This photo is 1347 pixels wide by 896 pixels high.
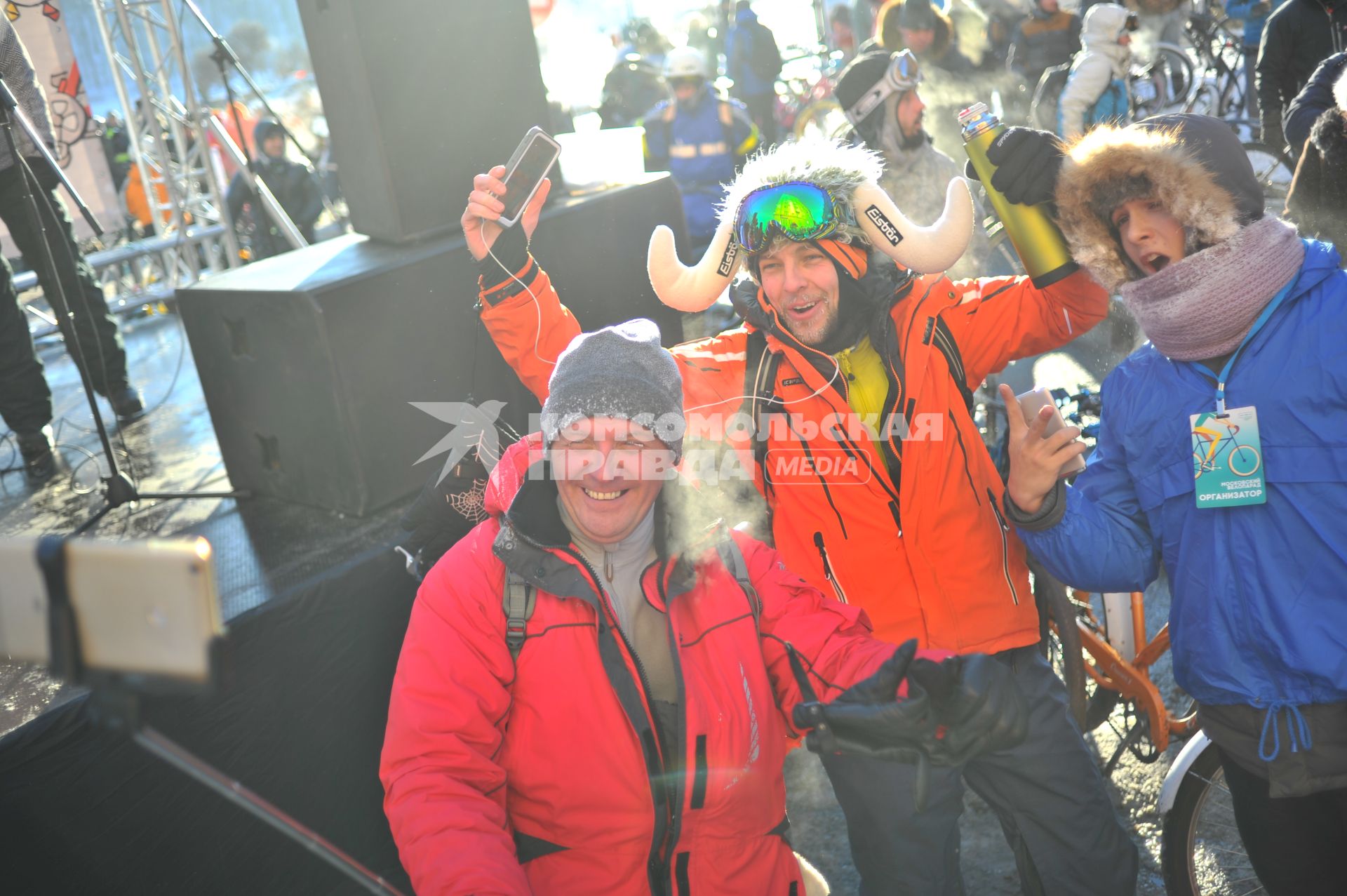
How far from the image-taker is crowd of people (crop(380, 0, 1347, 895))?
1916mm

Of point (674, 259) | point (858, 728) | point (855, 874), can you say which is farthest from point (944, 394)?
point (855, 874)

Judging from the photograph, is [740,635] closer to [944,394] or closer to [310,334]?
[944,394]

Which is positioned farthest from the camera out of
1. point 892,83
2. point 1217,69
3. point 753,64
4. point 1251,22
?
point 753,64

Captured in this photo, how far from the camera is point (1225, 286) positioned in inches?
76.7


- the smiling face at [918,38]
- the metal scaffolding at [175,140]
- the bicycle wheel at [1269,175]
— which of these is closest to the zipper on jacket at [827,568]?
the smiling face at [918,38]

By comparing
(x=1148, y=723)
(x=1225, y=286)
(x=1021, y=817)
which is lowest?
(x=1148, y=723)

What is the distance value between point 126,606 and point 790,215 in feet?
6.66

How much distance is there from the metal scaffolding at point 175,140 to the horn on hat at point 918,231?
5.63 meters

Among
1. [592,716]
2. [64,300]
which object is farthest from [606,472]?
[64,300]

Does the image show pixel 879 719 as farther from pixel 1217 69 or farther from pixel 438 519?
pixel 1217 69

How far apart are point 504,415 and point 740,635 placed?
1767mm

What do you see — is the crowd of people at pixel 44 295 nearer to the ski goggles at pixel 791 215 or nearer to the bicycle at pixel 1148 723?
the ski goggles at pixel 791 215

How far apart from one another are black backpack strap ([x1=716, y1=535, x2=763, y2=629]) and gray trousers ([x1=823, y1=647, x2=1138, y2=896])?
0.55m

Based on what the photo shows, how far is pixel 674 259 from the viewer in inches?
111
